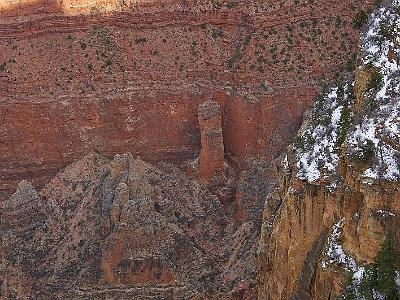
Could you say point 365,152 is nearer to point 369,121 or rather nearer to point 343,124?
point 369,121

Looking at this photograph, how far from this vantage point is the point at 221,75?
39875mm

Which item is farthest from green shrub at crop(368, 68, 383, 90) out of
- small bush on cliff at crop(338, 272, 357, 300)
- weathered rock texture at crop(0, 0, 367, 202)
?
weathered rock texture at crop(0, 0, 367, 202)

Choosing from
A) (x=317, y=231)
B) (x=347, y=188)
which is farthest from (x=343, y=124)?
(x=317, y=231)

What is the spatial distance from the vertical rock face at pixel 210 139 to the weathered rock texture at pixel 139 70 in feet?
3.64

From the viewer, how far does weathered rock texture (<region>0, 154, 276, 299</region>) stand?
3519cm

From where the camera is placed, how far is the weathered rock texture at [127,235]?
1385 inches

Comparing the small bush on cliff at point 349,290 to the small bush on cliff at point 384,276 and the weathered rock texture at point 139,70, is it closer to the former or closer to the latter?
the small bush on cliff at point 384,276

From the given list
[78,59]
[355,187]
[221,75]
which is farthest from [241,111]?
[355,187]

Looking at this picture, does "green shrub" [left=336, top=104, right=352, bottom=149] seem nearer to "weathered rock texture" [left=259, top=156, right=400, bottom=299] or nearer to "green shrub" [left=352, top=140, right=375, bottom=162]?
"weathered rock texture" [left=259, top=156, right=400, bottom=299]

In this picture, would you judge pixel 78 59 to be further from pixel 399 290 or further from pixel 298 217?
pixel 399 290

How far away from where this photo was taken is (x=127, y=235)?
35438mm

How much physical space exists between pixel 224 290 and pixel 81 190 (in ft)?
35.3

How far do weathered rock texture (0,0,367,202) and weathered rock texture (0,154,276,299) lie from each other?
180 cm

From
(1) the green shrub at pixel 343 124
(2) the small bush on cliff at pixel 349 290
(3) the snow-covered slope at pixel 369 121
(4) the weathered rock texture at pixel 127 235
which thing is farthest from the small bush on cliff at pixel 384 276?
(4) the weathered rock texture at pixel 127 235
